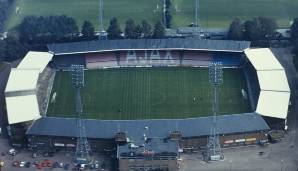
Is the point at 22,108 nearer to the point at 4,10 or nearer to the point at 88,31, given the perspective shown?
the point at 88,31

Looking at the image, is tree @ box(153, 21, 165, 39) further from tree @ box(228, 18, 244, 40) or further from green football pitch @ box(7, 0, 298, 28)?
tree @ box(228, 18, 244, 40)

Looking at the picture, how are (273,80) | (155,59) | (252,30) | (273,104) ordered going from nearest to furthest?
(273,104)
(273,80)
(155,59)
(252,30)

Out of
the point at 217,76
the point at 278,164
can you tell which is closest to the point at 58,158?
the point at 217,76

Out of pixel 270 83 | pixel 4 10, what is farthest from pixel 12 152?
pixel 4 10

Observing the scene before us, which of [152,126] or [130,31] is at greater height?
[130,31]

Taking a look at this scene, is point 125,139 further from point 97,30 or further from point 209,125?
point 97,30

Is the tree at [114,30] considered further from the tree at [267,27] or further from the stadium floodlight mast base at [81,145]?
the stadium floodlight mast base at [81,145]

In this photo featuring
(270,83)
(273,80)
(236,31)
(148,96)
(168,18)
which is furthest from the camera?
(168,18)
